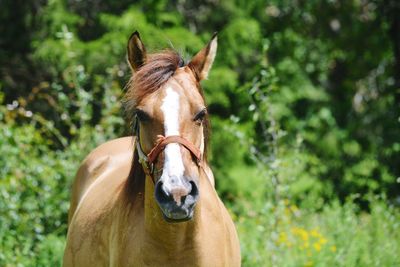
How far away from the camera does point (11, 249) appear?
5965mm

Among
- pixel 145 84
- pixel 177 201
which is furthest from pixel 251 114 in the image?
pixel 177 201

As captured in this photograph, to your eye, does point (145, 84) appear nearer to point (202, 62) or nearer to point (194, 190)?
point (202, 62)

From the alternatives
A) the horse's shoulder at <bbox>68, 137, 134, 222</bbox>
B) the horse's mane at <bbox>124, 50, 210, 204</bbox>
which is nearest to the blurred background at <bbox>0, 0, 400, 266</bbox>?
the horse's shoulder at <bbox>68, 137, 134, 222</bbox>

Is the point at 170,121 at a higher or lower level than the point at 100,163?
higher

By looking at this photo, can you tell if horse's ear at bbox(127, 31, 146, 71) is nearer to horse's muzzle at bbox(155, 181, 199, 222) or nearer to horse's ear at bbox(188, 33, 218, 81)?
horse's ear at bbox(188, 33, 218, 81)

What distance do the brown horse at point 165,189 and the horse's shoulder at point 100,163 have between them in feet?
2.78

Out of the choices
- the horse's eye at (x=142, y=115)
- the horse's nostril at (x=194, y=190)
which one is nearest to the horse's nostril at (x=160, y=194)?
the horse's nostril at (x=194, y=190)

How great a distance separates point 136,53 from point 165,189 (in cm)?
101

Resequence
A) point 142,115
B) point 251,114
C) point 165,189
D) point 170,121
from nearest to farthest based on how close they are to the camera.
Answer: point 165,189 → point 170,121 → point 142,115 → point 251,114

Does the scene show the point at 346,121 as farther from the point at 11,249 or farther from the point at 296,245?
the point at 11,249

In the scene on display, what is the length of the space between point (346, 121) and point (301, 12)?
91.7 inches

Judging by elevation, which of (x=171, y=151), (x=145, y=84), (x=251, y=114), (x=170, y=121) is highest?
(x=145, y=84)

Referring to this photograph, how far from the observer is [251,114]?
31.9ft

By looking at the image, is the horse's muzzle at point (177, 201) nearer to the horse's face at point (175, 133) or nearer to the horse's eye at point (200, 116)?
the horse's face at point (175, 133)
